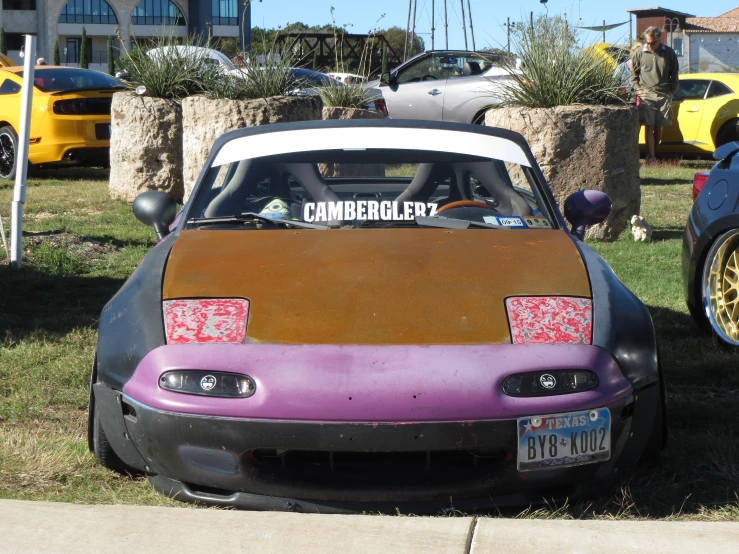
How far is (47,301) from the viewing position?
6.44 m

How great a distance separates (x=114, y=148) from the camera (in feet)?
36.9

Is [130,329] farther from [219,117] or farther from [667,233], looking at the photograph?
[667,233]

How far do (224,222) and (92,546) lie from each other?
5.37ft

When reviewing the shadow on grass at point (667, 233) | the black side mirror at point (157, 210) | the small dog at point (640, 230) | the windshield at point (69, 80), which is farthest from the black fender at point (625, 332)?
the windshield at point (69, 80)

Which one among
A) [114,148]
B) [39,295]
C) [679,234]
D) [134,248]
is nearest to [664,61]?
[679,234]

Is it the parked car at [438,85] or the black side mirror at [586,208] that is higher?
the parked car at [438,85]

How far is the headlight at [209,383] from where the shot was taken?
2898mm

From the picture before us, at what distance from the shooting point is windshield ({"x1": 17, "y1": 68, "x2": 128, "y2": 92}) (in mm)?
13164

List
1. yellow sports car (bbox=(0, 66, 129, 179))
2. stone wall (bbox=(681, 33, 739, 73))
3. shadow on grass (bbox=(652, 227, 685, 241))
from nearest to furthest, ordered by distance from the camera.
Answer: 1. shadow on grass (bbox=(652, 227, 685, 241))
2. yellow sports car (bbox=(0, 66, 129, 179))
3. stone wall (bbox=(681, 33, 739, 73))

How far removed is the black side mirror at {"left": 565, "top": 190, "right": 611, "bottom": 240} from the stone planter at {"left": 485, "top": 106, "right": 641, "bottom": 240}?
13.7 ft

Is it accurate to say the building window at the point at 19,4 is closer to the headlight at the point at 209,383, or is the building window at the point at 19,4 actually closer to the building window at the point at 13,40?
the building window at the point at 13,40

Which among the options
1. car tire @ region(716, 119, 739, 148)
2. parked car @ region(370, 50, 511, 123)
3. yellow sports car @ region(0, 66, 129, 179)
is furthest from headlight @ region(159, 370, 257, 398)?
car tire @ region(716, 119, 739, 148)

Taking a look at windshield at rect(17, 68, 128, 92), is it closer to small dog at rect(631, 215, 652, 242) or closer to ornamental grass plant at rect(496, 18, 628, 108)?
ornamental grass plant at rect(496, 18, 628, 108)

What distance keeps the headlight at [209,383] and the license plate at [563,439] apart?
78 centimetres
